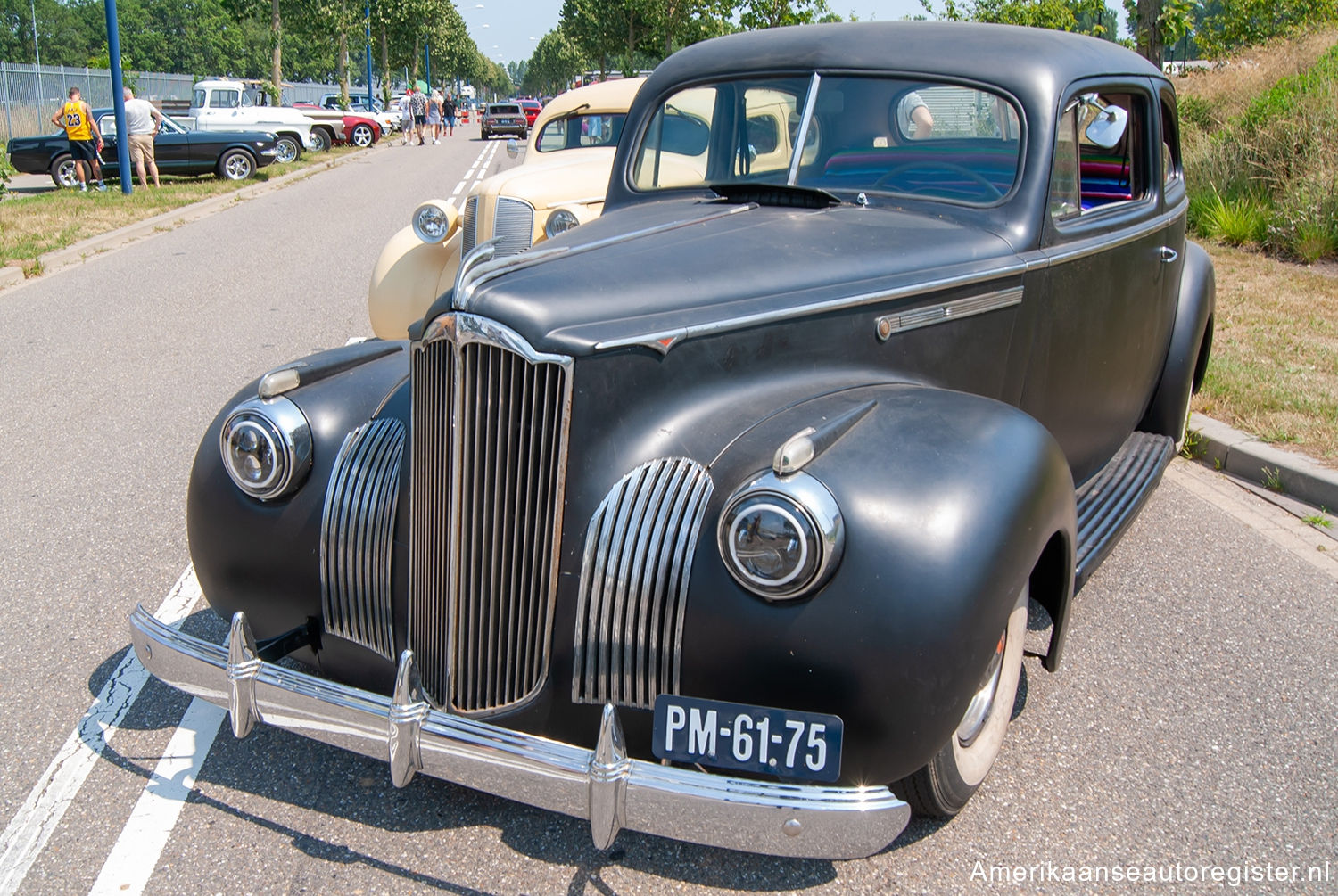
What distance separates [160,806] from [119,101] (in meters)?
15.6

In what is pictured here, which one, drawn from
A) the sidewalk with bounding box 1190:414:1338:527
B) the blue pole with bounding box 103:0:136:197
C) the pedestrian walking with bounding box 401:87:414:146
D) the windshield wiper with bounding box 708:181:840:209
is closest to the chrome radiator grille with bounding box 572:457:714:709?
the windshield wiper with bounding box 708:181:840:209

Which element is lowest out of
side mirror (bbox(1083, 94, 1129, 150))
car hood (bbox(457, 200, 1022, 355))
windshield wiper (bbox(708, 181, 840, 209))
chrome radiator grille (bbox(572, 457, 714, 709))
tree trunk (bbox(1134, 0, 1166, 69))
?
chrome radiator grille (bbox(572, 457, 714, 709))

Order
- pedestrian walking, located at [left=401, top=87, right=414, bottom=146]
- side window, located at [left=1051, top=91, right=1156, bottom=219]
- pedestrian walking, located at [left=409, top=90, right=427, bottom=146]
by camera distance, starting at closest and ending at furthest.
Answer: side window, located at [left=1051, top=91, right=1156, bottom=219] < pedestrian walking, located at [left=409, top=90, right=427, bottom=146] < pedestrian walking, located at [left=401, top=87, right=414, bottom=146]

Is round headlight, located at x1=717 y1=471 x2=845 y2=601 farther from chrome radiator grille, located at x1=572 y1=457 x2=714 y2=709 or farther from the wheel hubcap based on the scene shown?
the wheel hubcap

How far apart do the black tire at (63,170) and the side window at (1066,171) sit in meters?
17.3

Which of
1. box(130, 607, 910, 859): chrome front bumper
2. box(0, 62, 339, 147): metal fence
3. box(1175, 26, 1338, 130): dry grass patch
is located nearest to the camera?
box(130, 607, 910, 859): chrome front bumper

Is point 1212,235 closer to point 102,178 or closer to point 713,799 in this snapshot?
point 713,799

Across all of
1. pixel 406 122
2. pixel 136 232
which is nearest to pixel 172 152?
pixel 136 232

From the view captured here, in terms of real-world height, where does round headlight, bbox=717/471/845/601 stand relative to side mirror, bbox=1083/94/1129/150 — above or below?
below

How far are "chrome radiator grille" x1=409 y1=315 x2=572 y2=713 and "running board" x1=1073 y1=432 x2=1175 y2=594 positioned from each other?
141 centimetres

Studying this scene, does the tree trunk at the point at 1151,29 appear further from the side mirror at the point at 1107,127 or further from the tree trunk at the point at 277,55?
the tree trunk at the point at 277,55

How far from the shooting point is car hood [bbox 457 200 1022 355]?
2395 millimetres

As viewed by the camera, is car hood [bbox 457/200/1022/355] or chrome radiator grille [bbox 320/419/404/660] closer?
car hood [bbox 457/200/1022/355]

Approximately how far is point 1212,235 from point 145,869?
1098cm
